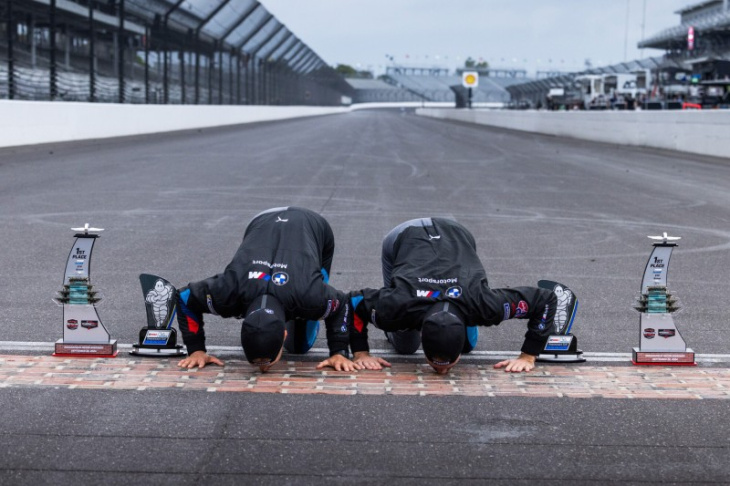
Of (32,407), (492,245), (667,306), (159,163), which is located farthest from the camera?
(159,163)

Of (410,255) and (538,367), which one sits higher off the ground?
(410,255)

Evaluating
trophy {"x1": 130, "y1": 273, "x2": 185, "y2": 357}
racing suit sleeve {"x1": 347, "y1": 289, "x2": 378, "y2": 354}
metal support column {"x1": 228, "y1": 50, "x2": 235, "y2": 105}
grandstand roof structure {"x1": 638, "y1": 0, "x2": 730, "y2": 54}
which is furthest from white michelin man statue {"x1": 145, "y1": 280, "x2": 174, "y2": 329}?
grandstand roof structure {"x1": 638, "y1": 0, "x2": 730, "y2": 54}

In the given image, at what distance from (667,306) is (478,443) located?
1.70 meters

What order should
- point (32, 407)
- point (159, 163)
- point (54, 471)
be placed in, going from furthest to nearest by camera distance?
1. point (159, 163)
2. point (32, 407)
3. point (54, 471)

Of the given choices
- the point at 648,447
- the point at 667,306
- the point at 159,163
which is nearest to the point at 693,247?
the point at 667,306

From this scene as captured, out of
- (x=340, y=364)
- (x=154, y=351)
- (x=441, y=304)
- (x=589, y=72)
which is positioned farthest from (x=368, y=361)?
(x=589, y=72)

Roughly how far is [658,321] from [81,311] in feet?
10.0

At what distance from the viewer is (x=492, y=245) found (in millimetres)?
9188

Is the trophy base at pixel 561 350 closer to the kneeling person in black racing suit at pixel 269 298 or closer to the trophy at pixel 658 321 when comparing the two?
the trophy at pixel 658 321

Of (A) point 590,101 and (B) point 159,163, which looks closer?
(B) point 159,163

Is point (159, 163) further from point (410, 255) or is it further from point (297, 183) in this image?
point (410, 255)

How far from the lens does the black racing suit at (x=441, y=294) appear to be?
4.73 m

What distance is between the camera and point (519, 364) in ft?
16.1

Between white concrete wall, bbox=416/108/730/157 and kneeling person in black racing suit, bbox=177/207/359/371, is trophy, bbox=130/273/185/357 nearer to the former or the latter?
kneeling person in black racing suit, bbox=177/207/359/371
